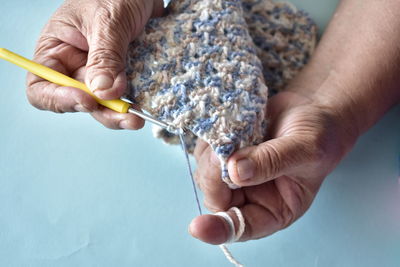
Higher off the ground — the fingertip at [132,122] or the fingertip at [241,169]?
the fingertip at [241,169]

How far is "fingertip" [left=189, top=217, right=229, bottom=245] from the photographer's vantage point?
74cm

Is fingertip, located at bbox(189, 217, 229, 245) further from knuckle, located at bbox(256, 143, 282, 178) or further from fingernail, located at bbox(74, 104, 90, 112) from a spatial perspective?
fingernail, located at bbox(74, 104, 90, 112)

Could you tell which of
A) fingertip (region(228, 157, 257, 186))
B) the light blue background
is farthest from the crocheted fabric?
the light blue background

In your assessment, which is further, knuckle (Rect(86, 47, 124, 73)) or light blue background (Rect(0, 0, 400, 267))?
light blue background (Rect(0, 0, 400, 267))

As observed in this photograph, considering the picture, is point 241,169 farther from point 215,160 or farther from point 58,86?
point 58,86

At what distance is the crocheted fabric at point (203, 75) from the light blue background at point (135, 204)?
14 cm

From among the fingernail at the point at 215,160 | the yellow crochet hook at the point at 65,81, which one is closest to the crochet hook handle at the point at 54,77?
the yellow crochet hook at the point at 65,81

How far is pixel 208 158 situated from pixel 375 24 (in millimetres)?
540

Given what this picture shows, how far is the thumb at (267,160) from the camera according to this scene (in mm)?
755

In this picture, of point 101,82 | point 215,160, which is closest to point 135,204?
point 215,160

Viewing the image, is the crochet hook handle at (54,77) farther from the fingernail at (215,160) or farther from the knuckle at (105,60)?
the fingernail at (215,160)

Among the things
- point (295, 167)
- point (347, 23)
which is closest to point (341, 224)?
point (295, 167)

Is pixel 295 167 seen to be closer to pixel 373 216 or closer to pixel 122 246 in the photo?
pixel 373 216

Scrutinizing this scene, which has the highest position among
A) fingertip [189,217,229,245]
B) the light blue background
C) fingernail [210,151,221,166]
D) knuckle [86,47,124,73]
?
knuckle [86,47,124,73]
